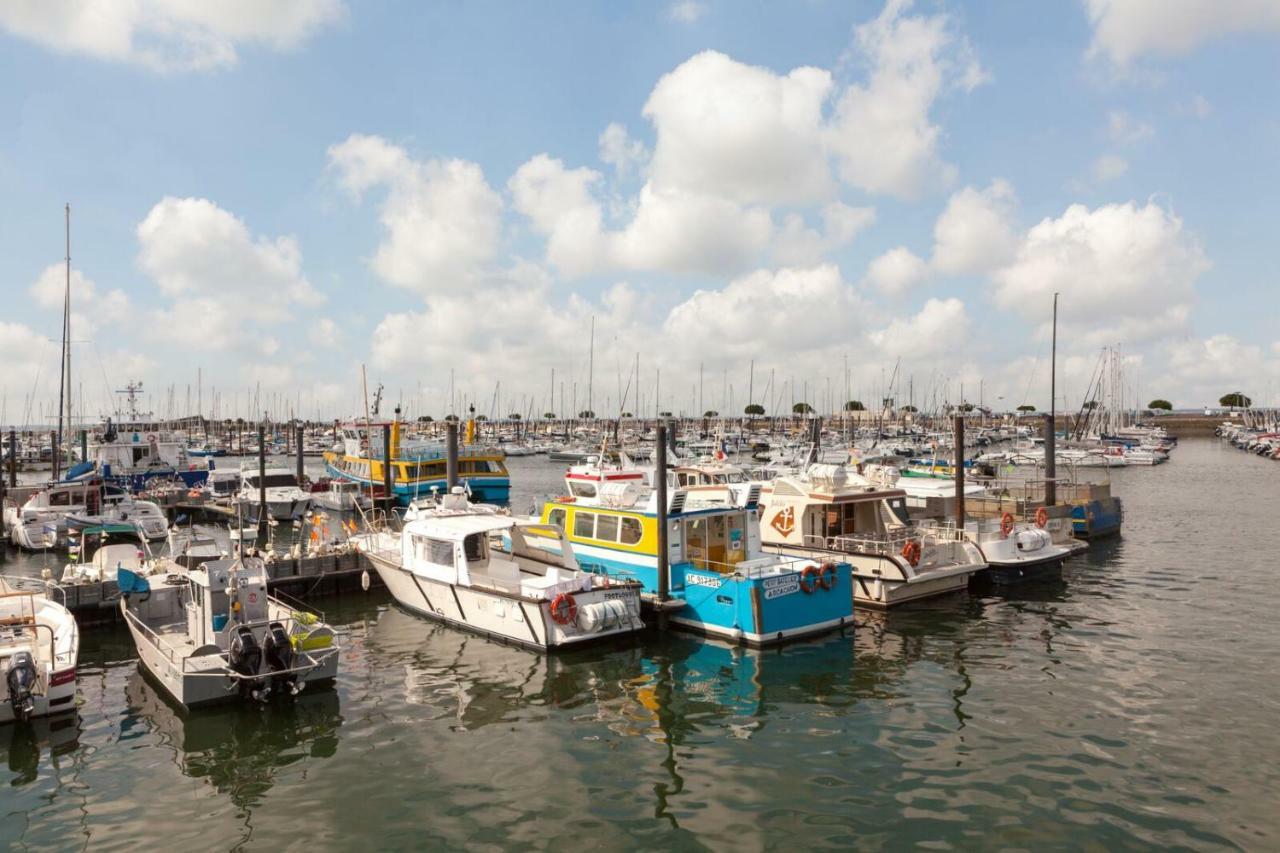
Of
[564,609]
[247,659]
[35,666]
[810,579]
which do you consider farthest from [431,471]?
[35,666]

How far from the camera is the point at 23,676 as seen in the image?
13578 mm

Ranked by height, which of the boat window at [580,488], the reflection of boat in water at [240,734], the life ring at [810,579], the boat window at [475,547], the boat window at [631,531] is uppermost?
the boat window at [580,488]

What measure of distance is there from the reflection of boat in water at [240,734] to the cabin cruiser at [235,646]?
325 mm

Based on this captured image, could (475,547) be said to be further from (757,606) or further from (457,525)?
(757,606)

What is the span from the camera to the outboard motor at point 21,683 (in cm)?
1354

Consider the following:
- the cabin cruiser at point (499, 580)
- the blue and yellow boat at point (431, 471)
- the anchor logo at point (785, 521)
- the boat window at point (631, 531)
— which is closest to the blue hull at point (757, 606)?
the boat window at point (631, 531)

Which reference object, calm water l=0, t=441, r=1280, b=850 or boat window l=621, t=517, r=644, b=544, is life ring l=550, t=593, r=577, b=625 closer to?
calm water l=0, t=441, r=1280, b=850

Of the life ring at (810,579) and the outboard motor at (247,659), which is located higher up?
the life ring at (810,579)

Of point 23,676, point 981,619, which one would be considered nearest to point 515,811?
point 23,676

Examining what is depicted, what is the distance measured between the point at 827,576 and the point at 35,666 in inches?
641

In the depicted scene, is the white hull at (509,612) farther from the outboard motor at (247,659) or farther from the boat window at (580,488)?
the boat window at (580,488)

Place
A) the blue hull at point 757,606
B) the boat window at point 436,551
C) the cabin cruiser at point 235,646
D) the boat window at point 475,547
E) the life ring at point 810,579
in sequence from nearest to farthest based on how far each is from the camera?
1. the cabin cruiser at point 235,646
2. the blue hull at point 757,606
3. the life ring at point 810,579
4. the boat window at point 436,551
5. the boat window at point 475,547

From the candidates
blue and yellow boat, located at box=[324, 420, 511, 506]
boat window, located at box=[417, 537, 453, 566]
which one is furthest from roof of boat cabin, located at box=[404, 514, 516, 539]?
blue and yellow boat, located at box=[324, 420, 511, 506]

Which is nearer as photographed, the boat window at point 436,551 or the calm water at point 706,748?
the calm water at point 706,748
